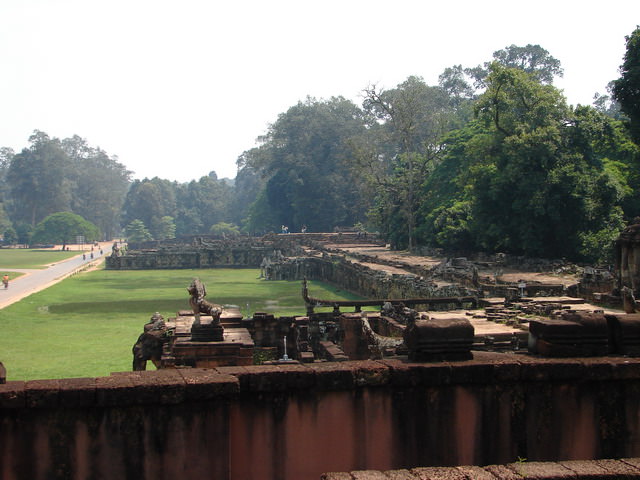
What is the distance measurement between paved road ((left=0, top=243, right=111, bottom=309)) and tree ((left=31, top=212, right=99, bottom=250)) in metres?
25.3

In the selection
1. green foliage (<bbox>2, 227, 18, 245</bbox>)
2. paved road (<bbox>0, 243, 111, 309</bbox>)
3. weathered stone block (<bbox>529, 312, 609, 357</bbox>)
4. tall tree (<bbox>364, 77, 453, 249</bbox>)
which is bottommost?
paved road (<bbox>0, 243, 111, 309</bbox>)

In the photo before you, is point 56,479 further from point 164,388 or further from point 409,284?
point 409,284

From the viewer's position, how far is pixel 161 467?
19.2 feet

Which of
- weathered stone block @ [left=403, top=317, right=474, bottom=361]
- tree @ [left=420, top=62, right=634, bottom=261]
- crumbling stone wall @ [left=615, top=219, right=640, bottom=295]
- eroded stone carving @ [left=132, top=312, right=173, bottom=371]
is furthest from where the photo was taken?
tree @ [left=420, top=62, right=634, bottom=261]

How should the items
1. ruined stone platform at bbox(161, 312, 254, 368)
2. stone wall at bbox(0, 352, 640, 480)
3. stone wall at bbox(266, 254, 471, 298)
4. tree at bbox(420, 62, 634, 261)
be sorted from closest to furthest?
1. stone wall at bbox(0, 352, 640, 480)
2. ruined stone platform at bbox(161, 312, 254, 368)
3. stone wall at bbox(266, 254, 471, 298)
4. tree at bbox(420, 62, 634, 261)

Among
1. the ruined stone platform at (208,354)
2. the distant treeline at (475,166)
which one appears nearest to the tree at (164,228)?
the distant treeline at (475,166)

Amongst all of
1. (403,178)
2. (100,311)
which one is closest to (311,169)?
(403,178)

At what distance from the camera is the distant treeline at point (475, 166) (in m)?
33.1

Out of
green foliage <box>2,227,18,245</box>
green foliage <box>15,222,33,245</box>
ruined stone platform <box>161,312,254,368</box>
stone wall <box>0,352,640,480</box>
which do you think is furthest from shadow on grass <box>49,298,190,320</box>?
green foliage <box>2,227,18,245</box>

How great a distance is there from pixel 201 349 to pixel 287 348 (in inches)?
238

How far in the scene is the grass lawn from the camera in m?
20.7

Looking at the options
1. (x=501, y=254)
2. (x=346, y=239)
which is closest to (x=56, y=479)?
(x=501, y=254)

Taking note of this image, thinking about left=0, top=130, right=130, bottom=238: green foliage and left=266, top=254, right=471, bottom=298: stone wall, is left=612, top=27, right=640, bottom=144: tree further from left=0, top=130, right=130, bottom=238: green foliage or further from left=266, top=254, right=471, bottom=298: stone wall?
left=0, top=130, right=130, bottom=238: green foliage

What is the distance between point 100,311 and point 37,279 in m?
18.4
